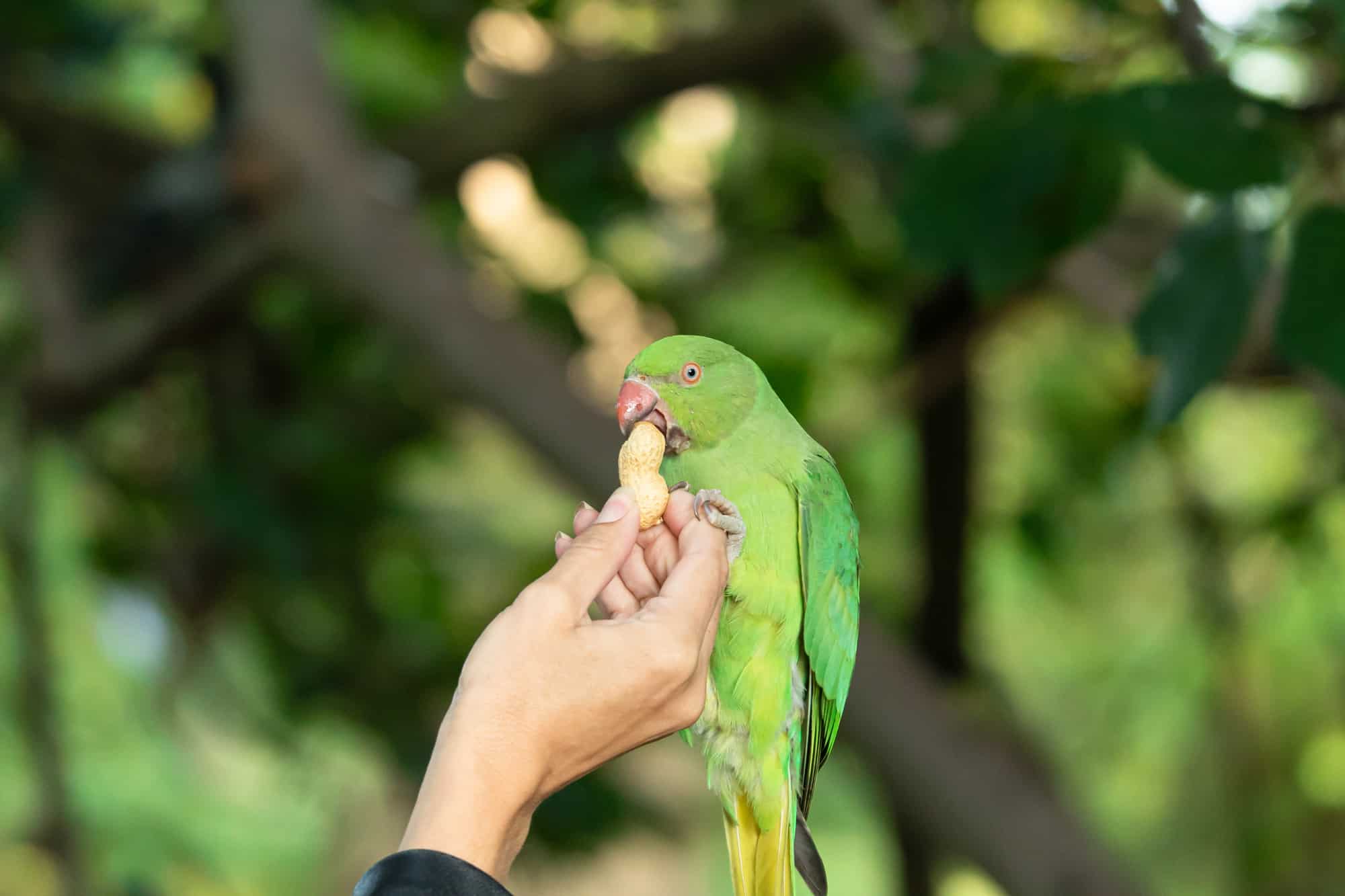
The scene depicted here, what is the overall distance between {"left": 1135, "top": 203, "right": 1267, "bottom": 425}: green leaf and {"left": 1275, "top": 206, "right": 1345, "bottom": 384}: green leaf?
89mm

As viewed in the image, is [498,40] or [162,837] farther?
[162,837]

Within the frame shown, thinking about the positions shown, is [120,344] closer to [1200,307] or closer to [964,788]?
[964,788]

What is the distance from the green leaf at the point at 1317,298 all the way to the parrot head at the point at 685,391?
1.45 feet

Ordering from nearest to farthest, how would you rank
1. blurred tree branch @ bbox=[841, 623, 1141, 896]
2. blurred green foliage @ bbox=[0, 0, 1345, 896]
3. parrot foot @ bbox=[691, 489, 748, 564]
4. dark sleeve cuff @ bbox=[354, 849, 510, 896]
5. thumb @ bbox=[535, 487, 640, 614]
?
dark sleeve cuff @ bbox=[354, 849, 510, 896]
thumb @ bbox=[535, 487, 640, 614]
parrot foot @ bbox=[691, 489, 748, 564]
blurred tree branch @ bbox=[841, 623, 1141, 896]
blurred green foliage @ bbox=[0, 0, 1345, 896]

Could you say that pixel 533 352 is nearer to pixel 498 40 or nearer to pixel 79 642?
pixel 498 40

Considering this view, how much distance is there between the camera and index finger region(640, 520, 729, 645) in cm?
94

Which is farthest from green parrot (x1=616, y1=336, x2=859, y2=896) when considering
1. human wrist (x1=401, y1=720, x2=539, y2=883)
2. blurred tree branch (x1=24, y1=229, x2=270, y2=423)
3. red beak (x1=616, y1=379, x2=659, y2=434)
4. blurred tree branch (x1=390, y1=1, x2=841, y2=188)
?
blurred tree branch (x1=24, y1=229, x2=270, y2=423)

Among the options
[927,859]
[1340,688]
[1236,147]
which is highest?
[1236,147]

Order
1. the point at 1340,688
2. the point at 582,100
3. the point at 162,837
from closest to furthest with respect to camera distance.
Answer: the point at 582,100 < the point at 1340,688 < the point at 162,837

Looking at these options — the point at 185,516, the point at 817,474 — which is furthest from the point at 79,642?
the point at 817,474

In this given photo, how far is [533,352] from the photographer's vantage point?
2.19m

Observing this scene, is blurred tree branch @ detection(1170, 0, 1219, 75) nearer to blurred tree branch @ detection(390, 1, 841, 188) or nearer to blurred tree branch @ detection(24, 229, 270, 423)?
blurred tree branch @ detection(390, 1, 841, 188)

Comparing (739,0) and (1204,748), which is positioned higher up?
(739,0)

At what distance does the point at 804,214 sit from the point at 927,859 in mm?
1550
